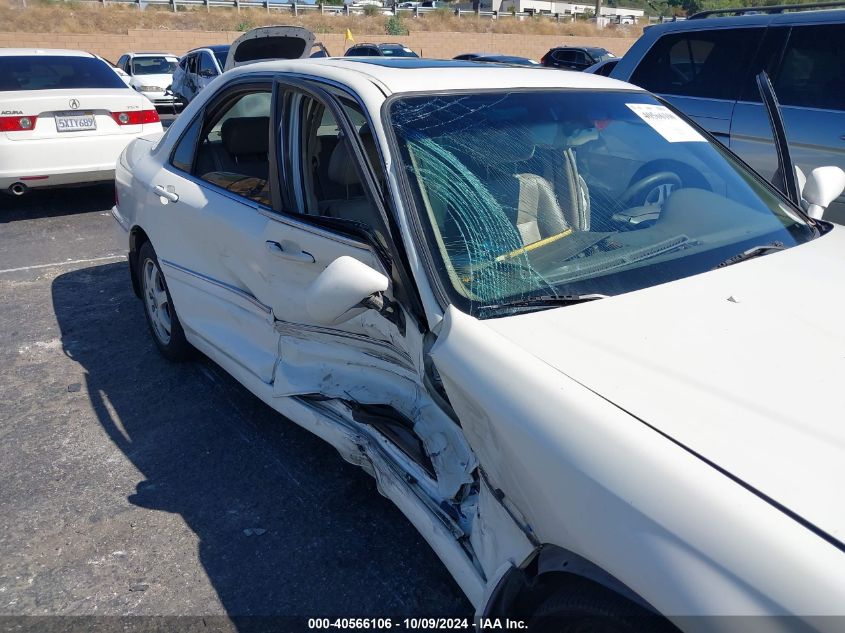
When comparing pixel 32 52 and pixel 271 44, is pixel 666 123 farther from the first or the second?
pixel 32 52

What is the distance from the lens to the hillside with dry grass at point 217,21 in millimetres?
36562

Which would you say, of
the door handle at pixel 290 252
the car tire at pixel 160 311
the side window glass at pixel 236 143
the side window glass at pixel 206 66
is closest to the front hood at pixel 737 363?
the door handle at pixel 290 252

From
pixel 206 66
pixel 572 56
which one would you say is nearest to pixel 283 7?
pixel 572 56

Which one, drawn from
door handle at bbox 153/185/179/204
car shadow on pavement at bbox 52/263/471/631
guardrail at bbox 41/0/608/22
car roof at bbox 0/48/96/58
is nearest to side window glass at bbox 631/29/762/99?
door handle at bbox 153/185/179/204

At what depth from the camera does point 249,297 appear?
10.2 feet

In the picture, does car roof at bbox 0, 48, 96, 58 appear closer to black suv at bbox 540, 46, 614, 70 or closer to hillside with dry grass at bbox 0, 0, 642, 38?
black suv at bbox 540, 46, 614, 70

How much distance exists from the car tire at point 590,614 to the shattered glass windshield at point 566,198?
30.3 inches

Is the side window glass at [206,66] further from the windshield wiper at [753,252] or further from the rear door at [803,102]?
the windshield wiper at [753,252]

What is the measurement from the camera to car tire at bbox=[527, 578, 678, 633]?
1.43 m

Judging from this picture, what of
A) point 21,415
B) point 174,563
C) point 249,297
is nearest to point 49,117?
point 21,415

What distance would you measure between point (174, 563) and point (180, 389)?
1403 millimetres

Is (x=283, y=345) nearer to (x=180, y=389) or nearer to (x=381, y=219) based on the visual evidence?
(x=381, y=219)

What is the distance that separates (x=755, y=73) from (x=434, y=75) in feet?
11.1

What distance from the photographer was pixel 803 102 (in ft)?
16.1
